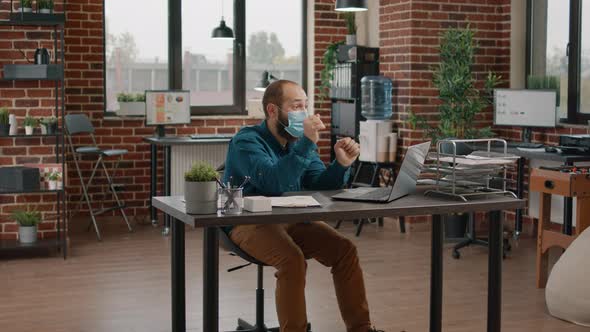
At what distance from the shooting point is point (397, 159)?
8.14m

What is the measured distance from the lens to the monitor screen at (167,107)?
8133 mm

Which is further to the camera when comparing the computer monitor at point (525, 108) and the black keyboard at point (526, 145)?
the computer monitor at point (525, 108)

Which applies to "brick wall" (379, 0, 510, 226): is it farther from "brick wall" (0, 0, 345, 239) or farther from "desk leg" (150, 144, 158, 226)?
"desk leg" (150, 144, 158, 226)

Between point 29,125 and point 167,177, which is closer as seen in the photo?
point 29,125

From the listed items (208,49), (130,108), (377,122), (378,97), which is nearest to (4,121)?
(130,108)

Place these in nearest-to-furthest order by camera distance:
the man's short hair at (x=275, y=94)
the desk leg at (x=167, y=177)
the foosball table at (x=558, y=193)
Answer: the man's short hair at (x=275, y=94) < the foosball table at (x=558, y=193) < the desk leg at (x=167, y=177)

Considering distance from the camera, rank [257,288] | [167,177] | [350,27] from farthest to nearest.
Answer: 1. [350,27]
2. [167,177]
3. [257,288]

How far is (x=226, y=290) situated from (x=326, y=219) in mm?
2313

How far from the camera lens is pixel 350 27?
8.78 metres

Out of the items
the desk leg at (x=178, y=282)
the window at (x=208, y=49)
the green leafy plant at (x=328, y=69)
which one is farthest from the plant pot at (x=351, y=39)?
the desk leg at (x=178, y=282)

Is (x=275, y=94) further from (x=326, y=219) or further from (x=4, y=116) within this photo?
(x=4, y=116)

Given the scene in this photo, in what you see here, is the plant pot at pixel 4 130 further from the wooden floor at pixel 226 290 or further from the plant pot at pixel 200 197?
the plant pot at pixel 200 197

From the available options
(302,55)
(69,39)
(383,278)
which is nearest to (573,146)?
(383,278)

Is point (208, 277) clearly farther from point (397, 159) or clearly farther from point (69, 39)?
point (69, 39)
